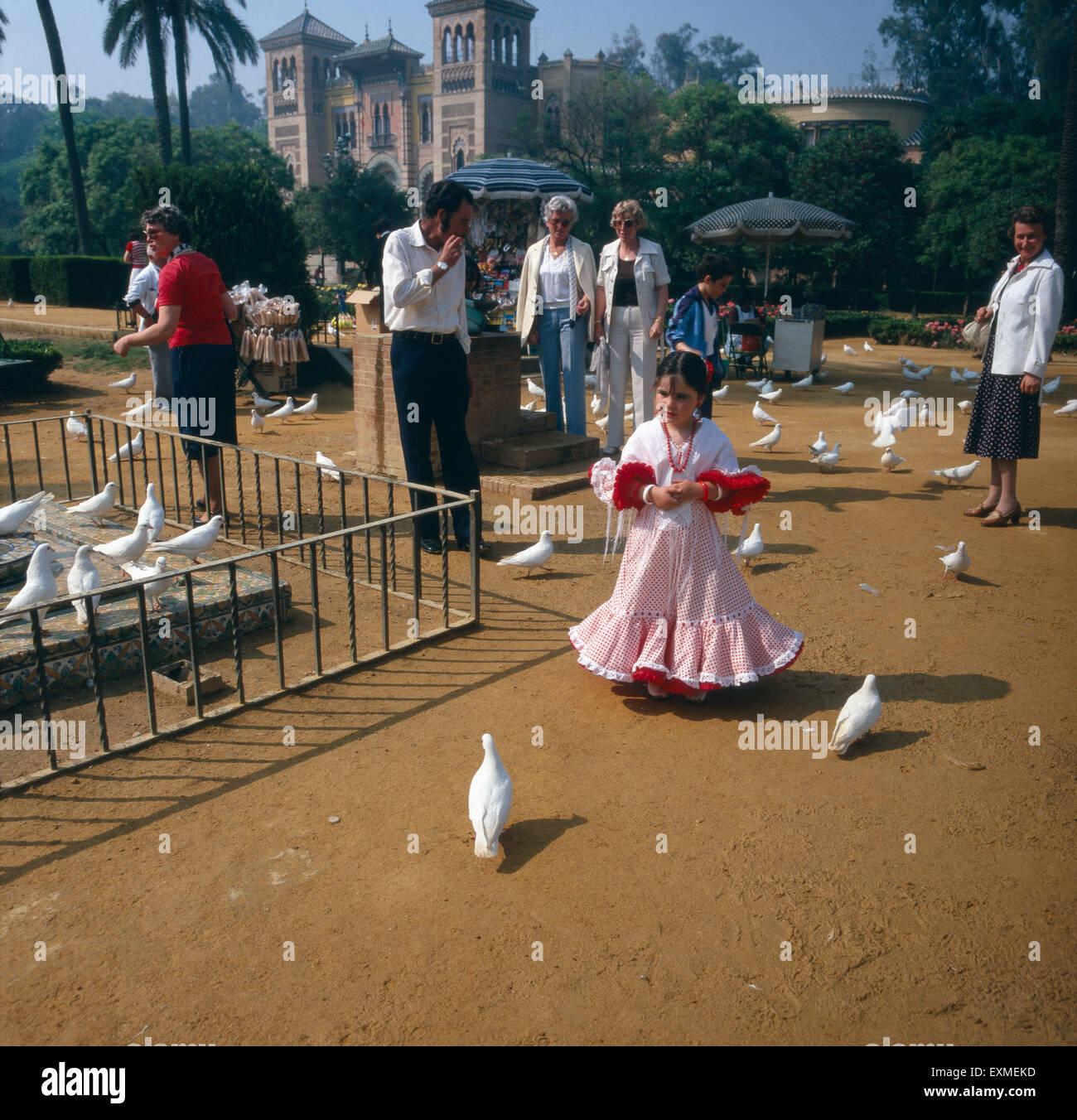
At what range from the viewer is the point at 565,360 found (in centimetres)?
805

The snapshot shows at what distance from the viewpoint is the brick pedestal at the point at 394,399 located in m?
7.62

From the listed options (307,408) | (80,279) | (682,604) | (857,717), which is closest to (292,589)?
(682,604)

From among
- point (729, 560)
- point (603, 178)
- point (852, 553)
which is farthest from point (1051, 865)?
point (603, 178)

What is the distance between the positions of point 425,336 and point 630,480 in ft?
7.03

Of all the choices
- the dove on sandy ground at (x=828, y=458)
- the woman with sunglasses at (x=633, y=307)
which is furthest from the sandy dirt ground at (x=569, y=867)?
the dove on sandy ground at (x=828, y=458)

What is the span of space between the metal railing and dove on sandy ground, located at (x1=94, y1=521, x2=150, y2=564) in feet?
0.56

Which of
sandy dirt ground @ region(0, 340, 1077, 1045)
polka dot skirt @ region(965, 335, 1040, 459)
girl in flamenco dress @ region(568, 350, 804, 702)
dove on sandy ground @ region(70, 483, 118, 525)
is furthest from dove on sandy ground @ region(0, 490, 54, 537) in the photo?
polka dot skirt @ region(965, 335, 1040, 459)

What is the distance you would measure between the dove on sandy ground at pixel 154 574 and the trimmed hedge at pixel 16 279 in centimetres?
2369

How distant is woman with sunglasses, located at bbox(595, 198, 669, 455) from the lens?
24.4 feet

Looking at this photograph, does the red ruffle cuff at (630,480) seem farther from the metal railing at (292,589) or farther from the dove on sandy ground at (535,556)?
the dove on sandy ground at (535,556)

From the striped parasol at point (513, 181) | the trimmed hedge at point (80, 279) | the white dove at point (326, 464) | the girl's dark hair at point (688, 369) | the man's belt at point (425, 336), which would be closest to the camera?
the girl's dark hair at point (688, 369)

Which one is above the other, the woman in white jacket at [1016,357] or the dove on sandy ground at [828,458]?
the woman in white jacket at [1016,357]
